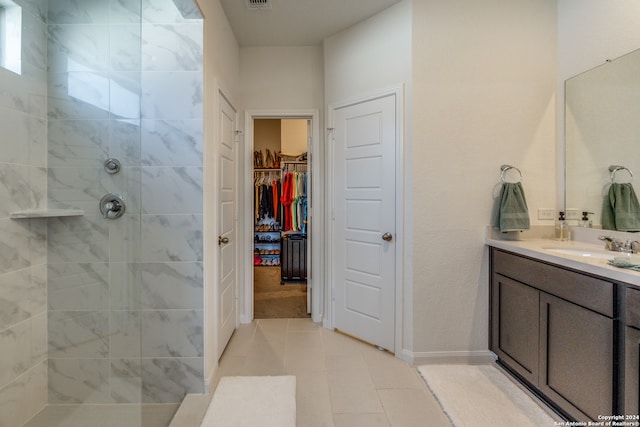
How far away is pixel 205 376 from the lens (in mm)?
1863

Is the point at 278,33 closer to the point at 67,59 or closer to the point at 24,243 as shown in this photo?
the point at 67,59

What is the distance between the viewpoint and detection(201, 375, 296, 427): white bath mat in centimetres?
161

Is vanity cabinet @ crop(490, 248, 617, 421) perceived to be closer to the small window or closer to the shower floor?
the shower floor

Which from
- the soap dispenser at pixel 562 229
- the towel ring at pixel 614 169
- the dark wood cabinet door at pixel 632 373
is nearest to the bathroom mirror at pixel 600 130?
the towel ring at pixel 614 169

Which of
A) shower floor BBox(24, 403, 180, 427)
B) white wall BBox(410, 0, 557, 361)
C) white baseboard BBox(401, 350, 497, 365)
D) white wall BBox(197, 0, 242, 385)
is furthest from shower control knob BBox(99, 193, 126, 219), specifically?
white baseboard BBox(401, 350, 497, 365)

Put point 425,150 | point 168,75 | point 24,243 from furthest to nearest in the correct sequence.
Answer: point 425,150, point 168,75, point 24,243

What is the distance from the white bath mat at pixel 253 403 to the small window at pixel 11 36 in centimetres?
215

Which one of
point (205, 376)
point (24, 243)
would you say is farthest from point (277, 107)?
point (205, 376)

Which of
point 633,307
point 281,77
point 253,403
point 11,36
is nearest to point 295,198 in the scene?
point 281,77

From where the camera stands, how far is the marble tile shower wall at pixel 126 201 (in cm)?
169

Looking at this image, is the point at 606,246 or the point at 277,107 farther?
the point at 277,107

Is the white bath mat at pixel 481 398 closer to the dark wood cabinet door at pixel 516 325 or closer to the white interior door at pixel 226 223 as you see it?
Result: the dark wood cabinet door at pixel 516 325

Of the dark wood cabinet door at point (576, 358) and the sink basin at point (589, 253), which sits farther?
the sink basin at point (589, 253)

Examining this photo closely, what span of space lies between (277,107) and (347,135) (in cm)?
84
